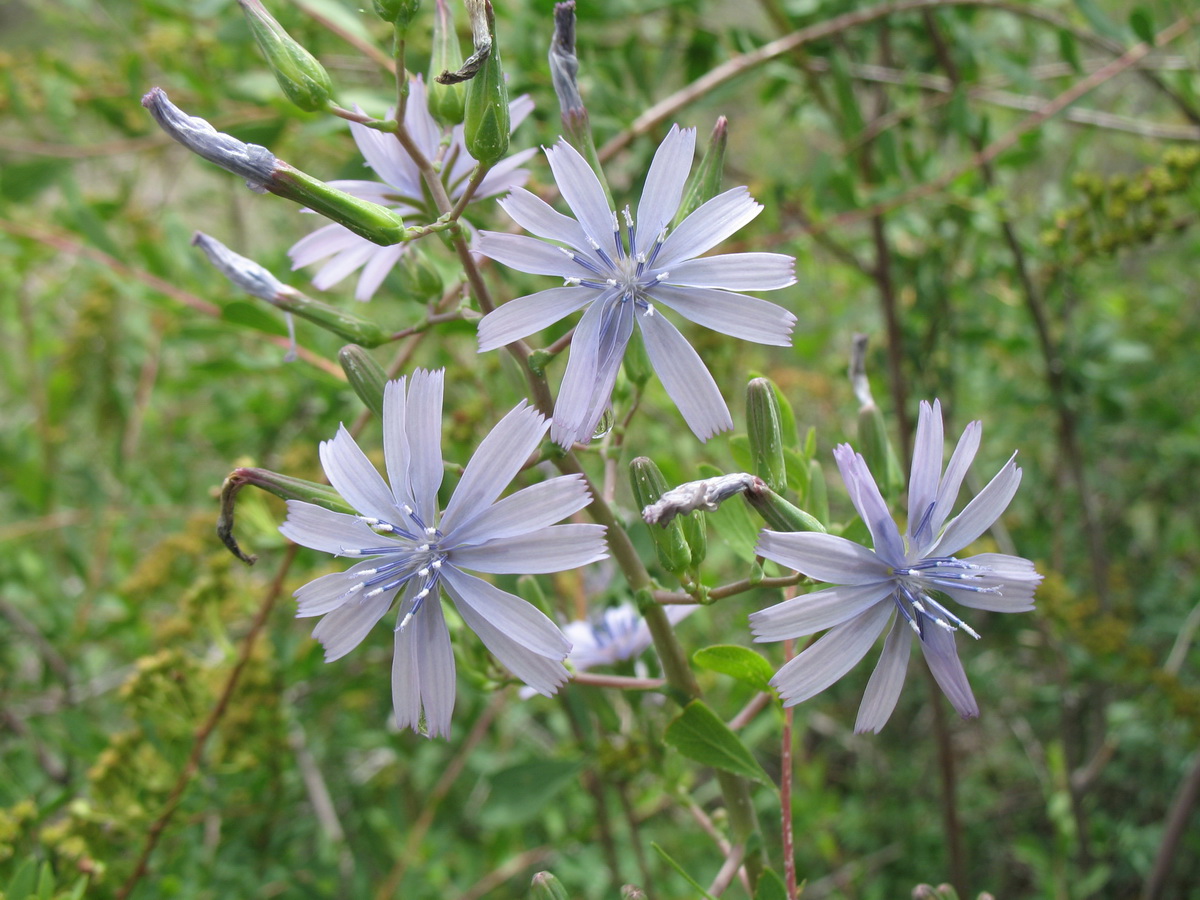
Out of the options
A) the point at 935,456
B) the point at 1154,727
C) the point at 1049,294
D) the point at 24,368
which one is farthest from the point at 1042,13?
the point at 24,368

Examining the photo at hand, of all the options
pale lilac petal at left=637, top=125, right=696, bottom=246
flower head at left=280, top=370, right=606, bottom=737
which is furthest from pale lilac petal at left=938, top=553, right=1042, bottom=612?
pale lilac petal at left=637, top=125, right=696, bottom=246

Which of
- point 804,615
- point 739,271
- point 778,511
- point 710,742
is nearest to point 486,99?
point 739,271

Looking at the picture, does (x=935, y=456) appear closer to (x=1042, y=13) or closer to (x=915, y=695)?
(x=1042, y=13)

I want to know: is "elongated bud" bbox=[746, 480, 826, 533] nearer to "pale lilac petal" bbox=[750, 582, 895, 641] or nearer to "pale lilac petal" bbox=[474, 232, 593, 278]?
"pale lilac petal" bbox=[750, 582, 895, 641]

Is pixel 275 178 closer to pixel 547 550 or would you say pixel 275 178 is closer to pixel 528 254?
pixel 528 254

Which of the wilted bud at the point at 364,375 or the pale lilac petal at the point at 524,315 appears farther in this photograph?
the wilted bud at the point at 364,375

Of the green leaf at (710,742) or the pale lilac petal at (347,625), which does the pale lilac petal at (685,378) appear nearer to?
the green leaf at (710,742)

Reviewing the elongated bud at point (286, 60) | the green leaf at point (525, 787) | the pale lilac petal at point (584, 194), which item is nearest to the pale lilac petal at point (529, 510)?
the pale lilac petal at point (584, 194)
